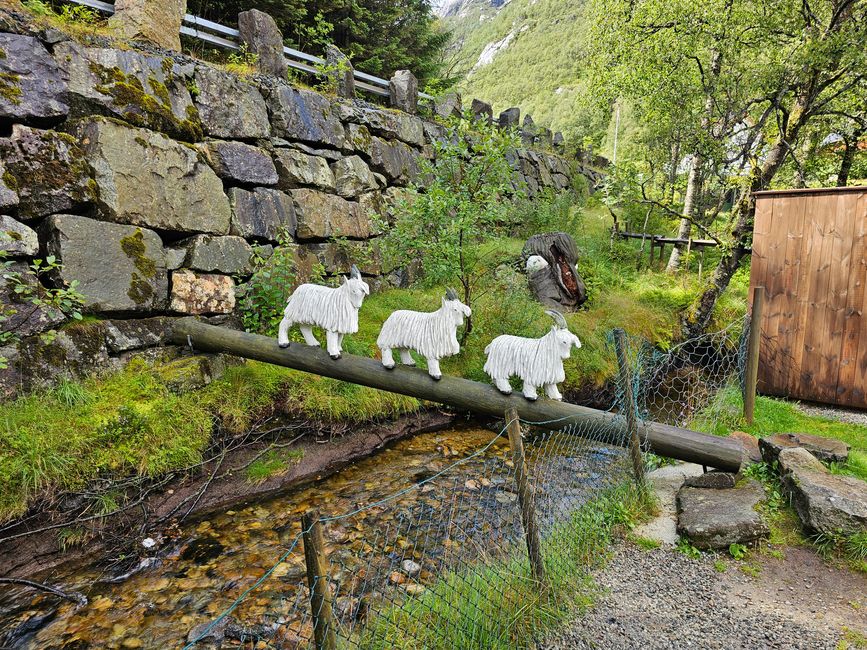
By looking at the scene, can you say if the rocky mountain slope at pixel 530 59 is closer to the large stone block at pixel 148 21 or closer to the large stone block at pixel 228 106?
the large stone block at pixel 228 106

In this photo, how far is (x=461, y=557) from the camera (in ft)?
12.2

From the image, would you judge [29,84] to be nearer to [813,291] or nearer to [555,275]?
[555,275]

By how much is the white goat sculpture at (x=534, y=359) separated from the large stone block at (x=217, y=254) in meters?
4.02

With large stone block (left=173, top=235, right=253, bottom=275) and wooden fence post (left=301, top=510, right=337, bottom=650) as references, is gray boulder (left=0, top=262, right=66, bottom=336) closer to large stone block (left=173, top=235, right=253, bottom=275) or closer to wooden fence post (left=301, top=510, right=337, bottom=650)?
large stone block (left=173, top=235, right=253, bottom=275)

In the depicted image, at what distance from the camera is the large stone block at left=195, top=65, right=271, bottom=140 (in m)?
5.95

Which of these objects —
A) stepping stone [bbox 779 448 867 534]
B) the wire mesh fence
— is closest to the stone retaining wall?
the wire mesh fence

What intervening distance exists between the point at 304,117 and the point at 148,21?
2.28 meters

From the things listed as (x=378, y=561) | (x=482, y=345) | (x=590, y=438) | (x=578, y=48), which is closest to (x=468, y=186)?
(x=482, y=345)

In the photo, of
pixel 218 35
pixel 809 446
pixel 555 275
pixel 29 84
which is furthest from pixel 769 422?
pixel 218 35

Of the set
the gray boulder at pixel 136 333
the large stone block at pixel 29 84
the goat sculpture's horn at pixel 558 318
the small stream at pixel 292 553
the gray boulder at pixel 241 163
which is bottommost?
the small stream at pixel 292 553

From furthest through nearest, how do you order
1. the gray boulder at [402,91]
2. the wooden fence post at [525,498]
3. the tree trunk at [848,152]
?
the gray boulder at [402,91] → the tree trunk at [848,152] → the wooden fence post at [525,498]

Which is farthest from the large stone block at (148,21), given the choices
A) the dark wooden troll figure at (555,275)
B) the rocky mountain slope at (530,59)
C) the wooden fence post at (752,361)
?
the rocky mountain slope at (530,59)

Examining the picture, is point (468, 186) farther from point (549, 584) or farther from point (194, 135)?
point (549, 584)

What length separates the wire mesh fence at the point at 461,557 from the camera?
2576 millimetres
